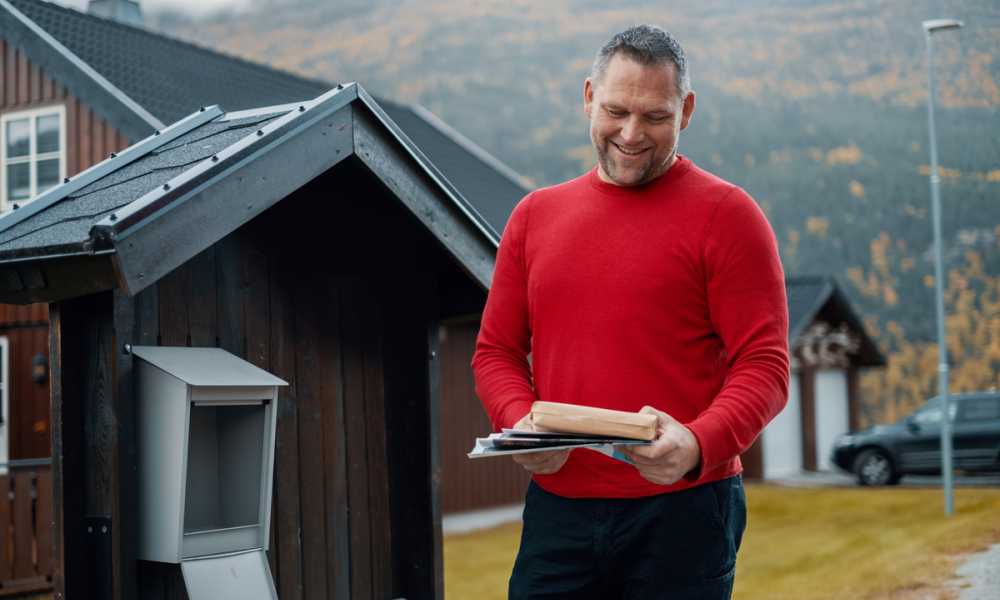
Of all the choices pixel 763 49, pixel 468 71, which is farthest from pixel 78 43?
pixel 468 71

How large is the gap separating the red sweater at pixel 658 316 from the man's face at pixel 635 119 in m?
0.07

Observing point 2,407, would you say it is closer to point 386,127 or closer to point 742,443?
point 386,127

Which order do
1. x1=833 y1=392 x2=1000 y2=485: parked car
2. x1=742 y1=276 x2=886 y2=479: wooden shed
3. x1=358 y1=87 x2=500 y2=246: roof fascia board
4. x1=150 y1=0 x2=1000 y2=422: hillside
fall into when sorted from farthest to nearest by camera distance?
x1=742 y1=276 x2=886 y2=479: wooden shed → x1=150 y1=0 x2=1000 y2=422: hillside → x1=833 y1=392 x2=1000 y2=485: parked car → x1=358 y1=87 x2=500 y2=246: roof fascia board

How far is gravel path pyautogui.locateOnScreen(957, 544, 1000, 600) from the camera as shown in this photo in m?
9.41

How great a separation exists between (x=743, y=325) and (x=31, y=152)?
14.1 metres

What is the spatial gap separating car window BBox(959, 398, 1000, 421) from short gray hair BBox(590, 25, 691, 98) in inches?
806

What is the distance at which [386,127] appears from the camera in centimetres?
509

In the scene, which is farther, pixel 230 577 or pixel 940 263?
pixel 940 263

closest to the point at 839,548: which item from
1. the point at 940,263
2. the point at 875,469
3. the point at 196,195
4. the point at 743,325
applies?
the point at 940,263

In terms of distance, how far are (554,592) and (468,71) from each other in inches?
3148

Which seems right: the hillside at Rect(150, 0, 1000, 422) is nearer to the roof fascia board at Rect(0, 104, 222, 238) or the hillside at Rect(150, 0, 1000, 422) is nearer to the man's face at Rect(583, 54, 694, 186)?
the roof fascia board at Rect(0, 104, 222, 238)

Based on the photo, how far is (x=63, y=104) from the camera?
14758 millimetres

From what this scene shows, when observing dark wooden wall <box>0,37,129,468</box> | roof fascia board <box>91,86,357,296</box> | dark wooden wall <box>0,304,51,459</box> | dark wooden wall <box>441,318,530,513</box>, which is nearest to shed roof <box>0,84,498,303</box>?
roof fascia board <box>91,86,357,296</box>

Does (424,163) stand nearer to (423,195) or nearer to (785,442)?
(423,195)
